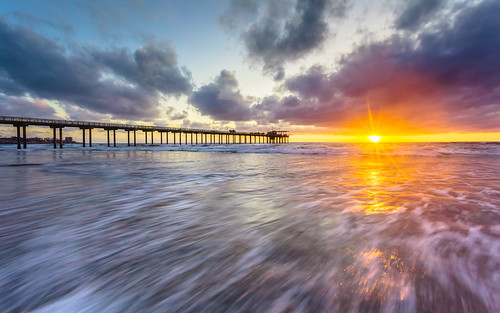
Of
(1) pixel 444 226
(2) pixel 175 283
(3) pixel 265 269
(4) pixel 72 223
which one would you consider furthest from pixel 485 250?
(4) pixel 72 223

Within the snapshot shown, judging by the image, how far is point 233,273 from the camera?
185cm

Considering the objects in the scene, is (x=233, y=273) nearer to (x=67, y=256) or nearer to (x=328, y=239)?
Result: (x=328, y=239)

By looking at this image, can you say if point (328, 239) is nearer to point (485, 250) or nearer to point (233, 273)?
point (233, 273)

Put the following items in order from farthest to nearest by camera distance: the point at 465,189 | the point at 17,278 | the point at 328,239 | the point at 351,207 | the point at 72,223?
1. the point at 465,189
2. the point at 351,207
3. the point at 72,223
4. the point at 328,239
5. the point at 17,278

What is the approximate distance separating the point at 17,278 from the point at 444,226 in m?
4.62

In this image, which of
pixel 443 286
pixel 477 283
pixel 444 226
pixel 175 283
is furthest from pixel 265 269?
pixel 444 226

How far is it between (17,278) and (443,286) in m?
3.38

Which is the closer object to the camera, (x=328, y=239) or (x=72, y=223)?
(x=328, y=239)

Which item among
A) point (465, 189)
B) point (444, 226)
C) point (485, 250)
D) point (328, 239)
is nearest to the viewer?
point (485, 250)

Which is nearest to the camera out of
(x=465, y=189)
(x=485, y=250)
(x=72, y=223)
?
(x=485, y=250)

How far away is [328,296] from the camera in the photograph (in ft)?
4.93

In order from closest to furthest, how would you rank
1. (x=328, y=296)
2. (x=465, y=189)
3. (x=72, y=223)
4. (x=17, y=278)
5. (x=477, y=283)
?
1. (x=328, y=296)
2. (x=477, y=283)
3. (x=17, y=278)
4. (x=72, y=223)
5. (x=465, y=189)

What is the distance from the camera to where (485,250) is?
7.14ft

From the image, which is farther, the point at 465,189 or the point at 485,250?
the point at 465,189
